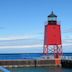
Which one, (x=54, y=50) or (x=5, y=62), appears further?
(x=54, y=50)

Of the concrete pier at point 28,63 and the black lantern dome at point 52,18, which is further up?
the black lantern dome at point 52,18

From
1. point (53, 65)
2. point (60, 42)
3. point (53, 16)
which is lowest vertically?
point (53, 65)

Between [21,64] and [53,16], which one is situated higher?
[53,16]

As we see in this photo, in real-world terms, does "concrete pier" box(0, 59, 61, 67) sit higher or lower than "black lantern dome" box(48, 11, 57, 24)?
lower

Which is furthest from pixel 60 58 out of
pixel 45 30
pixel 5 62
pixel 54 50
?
pixel 5 62

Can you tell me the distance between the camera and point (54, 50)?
66.1 meters

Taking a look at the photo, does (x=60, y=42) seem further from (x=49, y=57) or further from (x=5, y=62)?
(x=5, y=62)

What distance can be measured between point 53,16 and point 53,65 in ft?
32.6

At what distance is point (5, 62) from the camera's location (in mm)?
61656

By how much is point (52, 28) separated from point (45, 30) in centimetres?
205

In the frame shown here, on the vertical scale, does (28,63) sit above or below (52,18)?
below

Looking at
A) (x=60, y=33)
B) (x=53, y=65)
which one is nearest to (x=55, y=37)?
(x=60, y=33)

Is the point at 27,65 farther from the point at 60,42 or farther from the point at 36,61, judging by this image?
the point at 60,42

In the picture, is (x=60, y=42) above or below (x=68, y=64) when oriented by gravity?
above
